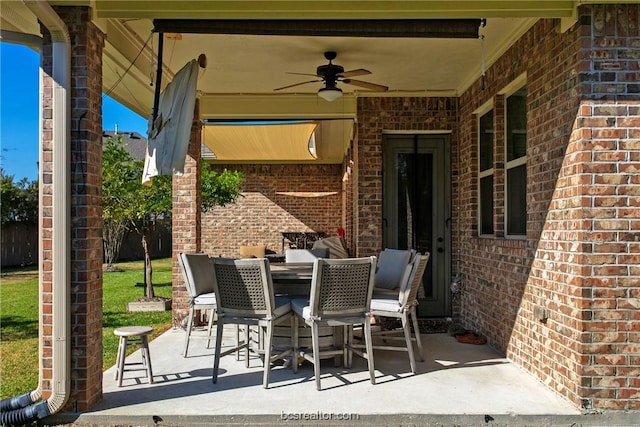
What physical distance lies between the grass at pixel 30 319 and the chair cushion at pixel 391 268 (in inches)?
111

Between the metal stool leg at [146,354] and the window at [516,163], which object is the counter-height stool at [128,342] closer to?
the metal stool leg at [146,354]

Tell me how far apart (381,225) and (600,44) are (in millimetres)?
3883

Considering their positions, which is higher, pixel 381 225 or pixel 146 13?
pixel 146 13

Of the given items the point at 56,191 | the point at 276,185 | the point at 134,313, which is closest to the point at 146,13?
the point at 56,191

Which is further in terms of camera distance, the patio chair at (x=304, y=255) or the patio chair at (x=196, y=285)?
the patio chair at (x=304, y=255)

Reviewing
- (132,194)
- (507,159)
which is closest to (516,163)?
(507,159)

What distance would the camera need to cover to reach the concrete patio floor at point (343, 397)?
370 cm

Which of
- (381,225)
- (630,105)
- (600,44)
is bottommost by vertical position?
(381,225)

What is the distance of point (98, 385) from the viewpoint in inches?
157

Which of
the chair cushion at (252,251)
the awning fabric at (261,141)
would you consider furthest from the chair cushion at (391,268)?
the chair cushion at (252,251)

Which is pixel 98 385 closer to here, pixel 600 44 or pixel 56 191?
pixel 56 191

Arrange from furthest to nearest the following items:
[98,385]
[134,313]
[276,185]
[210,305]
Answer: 1. [276,185]
2. [134,313]
3. [210,305]
4. [98,385]

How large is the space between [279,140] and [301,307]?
6874 mm

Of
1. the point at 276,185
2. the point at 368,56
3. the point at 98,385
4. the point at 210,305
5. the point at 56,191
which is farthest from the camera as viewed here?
the point at 276,185
